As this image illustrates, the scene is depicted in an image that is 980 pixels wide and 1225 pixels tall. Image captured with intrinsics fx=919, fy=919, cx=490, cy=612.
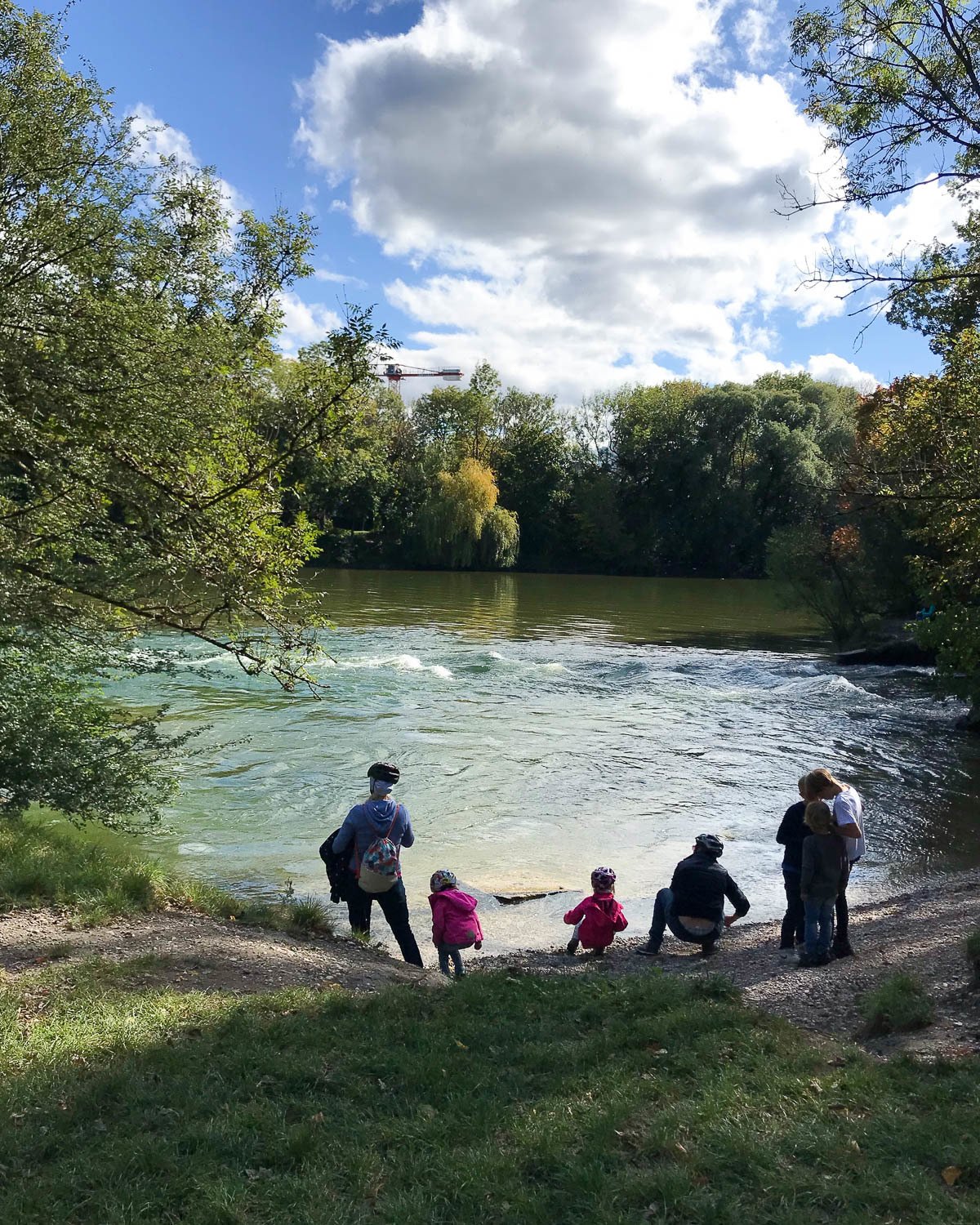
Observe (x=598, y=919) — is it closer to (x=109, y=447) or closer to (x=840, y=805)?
(x=840, y=805)

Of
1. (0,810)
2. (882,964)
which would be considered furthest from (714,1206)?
(0,810)

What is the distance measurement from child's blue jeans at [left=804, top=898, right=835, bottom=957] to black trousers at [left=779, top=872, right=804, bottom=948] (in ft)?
1.92

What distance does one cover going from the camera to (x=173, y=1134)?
176 inches

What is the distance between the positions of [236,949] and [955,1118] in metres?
5.78

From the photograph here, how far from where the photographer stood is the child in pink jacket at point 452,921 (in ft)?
28.3

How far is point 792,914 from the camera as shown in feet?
30.7

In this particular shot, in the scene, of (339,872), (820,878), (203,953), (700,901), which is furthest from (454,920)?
(820,878)

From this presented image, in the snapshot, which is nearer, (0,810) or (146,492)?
(146,492)

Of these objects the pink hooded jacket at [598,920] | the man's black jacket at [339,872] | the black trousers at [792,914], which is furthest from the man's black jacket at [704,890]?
the man's black jacket at [339,872]

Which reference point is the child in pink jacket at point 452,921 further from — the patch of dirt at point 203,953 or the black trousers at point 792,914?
the black trousers at point 792,914

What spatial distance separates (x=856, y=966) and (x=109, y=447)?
829cm

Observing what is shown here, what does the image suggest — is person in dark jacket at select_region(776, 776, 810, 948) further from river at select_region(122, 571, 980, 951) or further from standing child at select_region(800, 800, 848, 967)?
river at select_region(122, 571, 980, 951)

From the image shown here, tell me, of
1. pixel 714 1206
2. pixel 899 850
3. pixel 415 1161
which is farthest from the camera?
pixel 899 850

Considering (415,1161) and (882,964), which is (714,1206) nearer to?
(415,1161)
